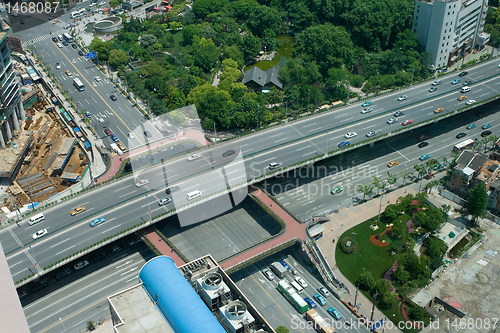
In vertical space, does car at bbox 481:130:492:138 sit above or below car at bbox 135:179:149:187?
below

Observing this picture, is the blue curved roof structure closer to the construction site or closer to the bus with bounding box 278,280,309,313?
the bus with bounding box 278,280,309,313

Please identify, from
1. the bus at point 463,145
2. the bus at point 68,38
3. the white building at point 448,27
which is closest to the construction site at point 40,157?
the bus at point 68,38

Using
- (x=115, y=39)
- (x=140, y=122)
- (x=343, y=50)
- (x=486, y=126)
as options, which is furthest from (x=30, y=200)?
(x=486, y=126)

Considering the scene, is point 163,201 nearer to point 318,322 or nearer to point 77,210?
point 77,210

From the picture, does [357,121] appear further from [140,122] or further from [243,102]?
[140,122]

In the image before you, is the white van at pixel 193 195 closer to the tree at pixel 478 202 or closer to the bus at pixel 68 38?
the tree at pixel 478 202

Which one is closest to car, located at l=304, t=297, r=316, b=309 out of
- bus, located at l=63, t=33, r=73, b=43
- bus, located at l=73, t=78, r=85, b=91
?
bus, located at l=73, t=78, r=85, b=91

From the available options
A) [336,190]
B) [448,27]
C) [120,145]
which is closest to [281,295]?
[336,190]
